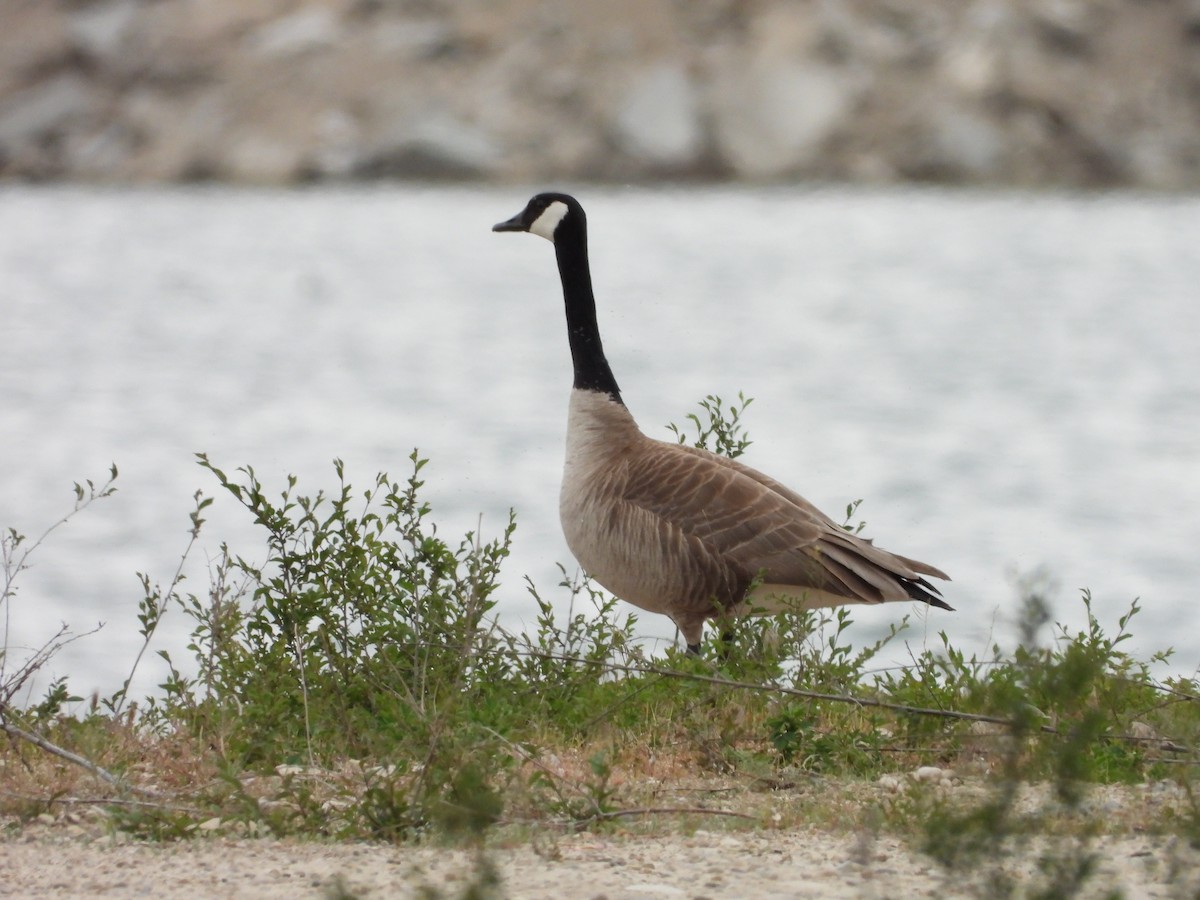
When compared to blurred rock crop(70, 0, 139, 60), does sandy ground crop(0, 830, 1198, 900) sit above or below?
below

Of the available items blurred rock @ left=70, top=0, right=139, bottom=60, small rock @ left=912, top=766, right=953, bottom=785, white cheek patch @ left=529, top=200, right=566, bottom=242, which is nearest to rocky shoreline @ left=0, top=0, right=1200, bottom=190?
blurred rock @ left=70, top=0, right=139, bottom=60

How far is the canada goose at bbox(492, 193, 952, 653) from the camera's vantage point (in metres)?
→ 6.89

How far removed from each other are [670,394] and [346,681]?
3053cm

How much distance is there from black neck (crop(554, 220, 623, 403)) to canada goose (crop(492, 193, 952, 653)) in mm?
500

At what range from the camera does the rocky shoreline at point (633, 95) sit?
2648 inches

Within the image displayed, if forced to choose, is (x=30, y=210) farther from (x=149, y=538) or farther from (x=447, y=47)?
(x=149, y=538)

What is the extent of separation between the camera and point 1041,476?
3125cm

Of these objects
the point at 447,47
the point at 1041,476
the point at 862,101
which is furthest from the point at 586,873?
the point at 447,47

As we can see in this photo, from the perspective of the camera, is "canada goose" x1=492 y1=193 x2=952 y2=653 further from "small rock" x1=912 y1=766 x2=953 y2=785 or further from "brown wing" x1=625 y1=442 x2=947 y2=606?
"small rock" x1=912 y1=766 x2=953 y2=785

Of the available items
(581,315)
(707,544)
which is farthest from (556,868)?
(581,315)

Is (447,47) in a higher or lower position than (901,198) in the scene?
higher

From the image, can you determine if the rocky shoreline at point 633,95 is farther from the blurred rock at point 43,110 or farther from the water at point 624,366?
the water at point 624,366

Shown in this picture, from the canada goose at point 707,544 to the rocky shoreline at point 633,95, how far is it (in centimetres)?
6108

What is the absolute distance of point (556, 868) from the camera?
14.3 ft
